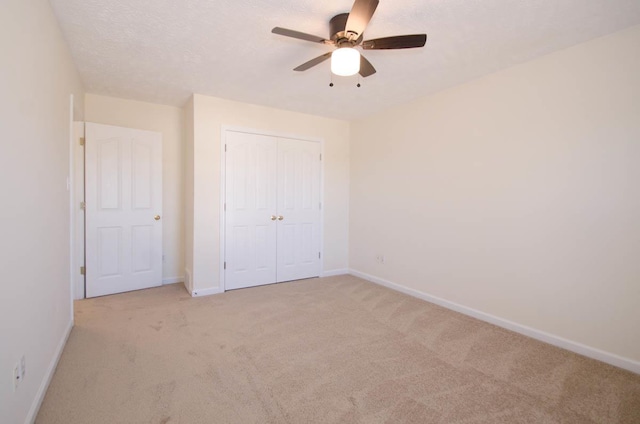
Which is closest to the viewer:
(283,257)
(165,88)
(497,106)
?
(497,106)

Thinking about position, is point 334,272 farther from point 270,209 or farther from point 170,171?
point 170,171

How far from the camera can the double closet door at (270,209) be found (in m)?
3.93

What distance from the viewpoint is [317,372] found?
6.90ft

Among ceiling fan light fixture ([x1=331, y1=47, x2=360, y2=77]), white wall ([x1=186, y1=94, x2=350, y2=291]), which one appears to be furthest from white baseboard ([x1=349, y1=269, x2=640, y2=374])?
ceiling fan light fixture ([x1=331, y1=47, x2=360, y2=77])

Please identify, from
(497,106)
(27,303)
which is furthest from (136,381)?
(497,106)

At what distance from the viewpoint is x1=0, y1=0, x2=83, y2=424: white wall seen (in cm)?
134

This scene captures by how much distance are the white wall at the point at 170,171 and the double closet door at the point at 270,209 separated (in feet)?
2.81

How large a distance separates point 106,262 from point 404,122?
416 centimetres

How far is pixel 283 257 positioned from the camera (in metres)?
4.33

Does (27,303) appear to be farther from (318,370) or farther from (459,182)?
(459,182)

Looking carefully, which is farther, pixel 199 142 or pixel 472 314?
pixel 199 142

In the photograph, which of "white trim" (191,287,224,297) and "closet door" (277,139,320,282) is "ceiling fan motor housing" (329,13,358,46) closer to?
Answer: "closet door" (277,139,320,282)

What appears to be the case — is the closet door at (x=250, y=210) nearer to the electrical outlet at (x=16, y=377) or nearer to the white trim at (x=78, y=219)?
the white trim at (x=78, y=219)

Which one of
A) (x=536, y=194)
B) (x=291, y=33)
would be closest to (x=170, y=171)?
(x=291, y=33)
